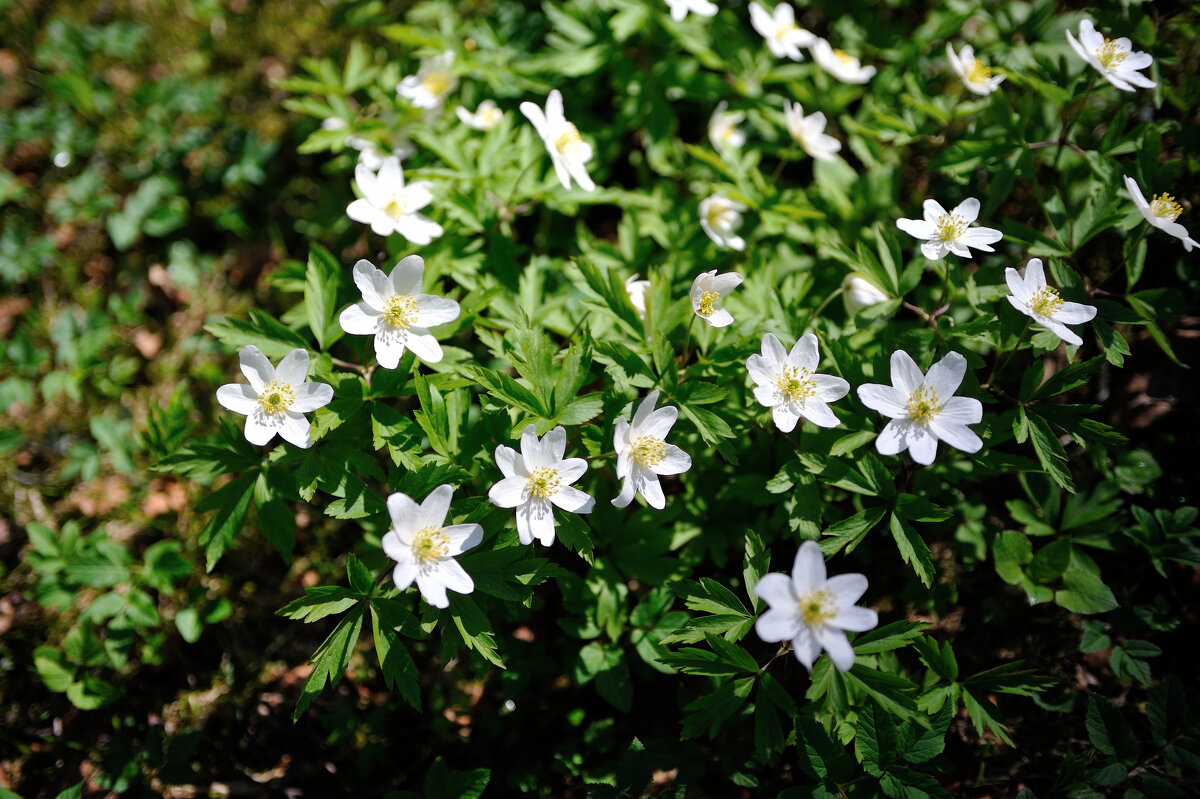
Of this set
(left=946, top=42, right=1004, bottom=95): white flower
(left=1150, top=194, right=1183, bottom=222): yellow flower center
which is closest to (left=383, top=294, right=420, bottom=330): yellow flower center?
(left=946, top=42, right=1004, bottom=95): white flower

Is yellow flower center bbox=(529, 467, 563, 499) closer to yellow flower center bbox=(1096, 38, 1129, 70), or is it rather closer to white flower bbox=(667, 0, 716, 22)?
white flower bbox=(667, 0, 716, 22)

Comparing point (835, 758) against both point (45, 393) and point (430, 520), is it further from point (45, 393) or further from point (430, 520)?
point (45, 393)

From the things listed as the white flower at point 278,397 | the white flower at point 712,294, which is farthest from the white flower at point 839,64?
the white flower at point 278,397

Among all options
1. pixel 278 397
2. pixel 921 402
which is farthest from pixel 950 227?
pixel 278 397

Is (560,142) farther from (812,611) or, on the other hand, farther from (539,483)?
(812,611)

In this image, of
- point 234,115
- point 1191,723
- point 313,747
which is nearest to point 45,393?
point 234,115
